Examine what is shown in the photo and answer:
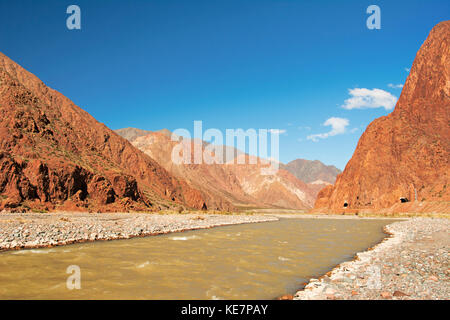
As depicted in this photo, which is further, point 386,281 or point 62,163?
point 62,163

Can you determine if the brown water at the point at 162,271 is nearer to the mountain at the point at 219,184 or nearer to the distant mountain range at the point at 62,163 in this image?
the distant mountain range at the point at 62,163

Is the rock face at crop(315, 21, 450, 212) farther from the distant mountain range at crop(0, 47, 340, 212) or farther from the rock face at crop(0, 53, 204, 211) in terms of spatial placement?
the rock face at crop(0, 53, 204, 211)

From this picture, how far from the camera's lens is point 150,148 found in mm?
145875

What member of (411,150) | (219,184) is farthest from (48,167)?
(219,184)

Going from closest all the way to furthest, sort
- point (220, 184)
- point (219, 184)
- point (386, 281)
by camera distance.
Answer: point (386, 281) → point (219, 184) → point (220, 184)

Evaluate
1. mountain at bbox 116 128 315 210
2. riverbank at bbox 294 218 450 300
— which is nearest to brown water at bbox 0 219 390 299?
riverbank at bbox 294 218 450 300

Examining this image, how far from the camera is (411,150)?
73125mm

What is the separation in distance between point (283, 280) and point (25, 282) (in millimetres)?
8500

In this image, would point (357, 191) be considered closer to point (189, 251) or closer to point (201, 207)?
point (201, 207)

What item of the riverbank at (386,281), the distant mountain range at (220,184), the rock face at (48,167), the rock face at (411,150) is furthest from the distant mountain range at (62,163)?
the rock face at (411,150)

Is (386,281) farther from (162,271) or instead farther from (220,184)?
(220,184)

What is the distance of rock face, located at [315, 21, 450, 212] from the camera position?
66812 mm

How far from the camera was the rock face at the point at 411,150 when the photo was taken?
66.8 meters
